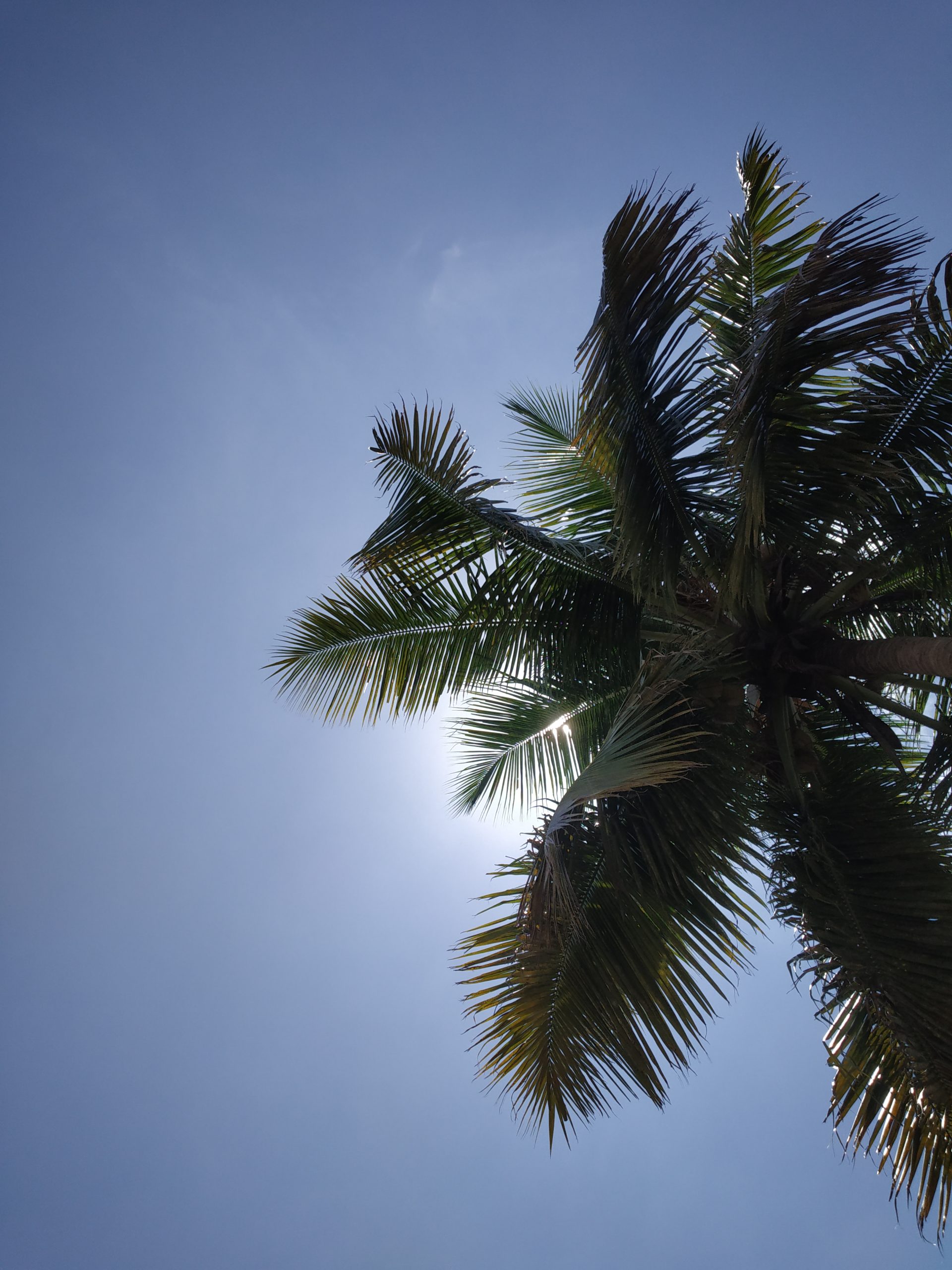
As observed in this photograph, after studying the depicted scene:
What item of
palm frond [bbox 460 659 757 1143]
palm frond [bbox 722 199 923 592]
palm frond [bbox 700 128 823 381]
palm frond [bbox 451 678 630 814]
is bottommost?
palm frond [bbox 460 659 757 1143]

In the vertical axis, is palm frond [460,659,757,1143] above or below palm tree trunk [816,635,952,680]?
below

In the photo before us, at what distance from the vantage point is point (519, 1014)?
4.46 m

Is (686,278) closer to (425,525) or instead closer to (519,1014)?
(425,525)

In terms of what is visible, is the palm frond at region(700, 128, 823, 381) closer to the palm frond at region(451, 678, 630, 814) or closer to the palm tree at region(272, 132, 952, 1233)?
the palm tree at region(272, 132, 952, 1233)

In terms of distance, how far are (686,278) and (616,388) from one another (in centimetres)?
70

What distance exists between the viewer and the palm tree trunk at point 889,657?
4.23 metres

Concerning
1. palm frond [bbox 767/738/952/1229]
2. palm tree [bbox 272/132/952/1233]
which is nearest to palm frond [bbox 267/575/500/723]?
palm tree [bbox 272/132/952/1233]

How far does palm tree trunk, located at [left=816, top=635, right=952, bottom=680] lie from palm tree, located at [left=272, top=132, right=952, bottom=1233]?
20mm

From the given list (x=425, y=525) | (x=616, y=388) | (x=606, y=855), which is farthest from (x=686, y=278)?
(x=606, y=855)

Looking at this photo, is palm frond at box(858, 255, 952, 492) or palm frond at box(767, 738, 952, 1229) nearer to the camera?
palm frond at box(767, 738, 952, 1229)

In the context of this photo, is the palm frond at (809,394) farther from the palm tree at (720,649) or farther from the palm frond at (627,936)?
the palm frond at (627,936)

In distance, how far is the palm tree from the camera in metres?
3.95

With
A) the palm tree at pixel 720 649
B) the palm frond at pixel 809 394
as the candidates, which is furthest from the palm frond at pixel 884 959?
the palm frond at pixel 809 394

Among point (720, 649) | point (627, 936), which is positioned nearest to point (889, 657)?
point (720, 649)
